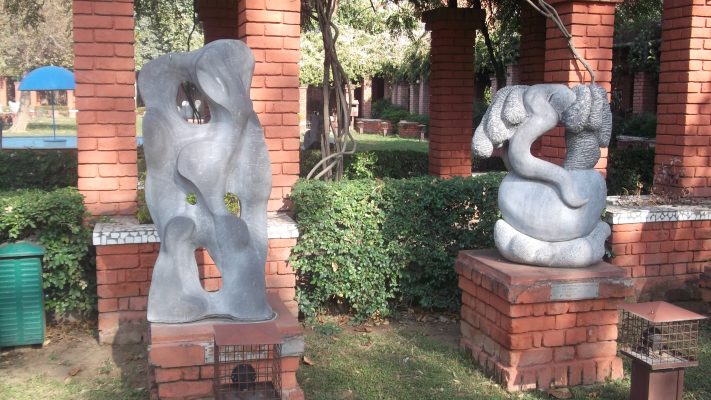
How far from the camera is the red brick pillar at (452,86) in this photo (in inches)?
381

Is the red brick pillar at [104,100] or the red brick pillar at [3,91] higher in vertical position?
the red brick pillar at [3,91]

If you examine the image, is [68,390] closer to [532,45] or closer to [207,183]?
[207,183]

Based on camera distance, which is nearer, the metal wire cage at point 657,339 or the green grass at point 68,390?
the metal wire cage at point 657,339

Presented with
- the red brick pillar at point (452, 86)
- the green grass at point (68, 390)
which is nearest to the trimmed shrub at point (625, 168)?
the red brick pillar at point (452, 86)

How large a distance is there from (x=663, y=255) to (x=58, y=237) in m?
5.38

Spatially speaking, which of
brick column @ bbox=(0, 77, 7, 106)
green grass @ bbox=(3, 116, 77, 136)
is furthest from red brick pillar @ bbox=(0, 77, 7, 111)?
green grass @ bbox=(3, 116, 77, 136)

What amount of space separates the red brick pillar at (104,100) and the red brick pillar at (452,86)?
484cm

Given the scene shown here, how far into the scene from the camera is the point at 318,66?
3153cm

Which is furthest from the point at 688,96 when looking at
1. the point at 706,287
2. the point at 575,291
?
the point at 575,291

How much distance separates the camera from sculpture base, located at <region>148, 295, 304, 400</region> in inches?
164

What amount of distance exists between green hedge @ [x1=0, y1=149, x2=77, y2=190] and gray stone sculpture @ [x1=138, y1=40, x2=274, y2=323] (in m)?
4.62

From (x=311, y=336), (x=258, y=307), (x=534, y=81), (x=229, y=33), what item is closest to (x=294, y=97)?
(x=311, y=336)

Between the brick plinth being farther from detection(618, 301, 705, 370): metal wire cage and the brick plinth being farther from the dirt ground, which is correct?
the dirt ground

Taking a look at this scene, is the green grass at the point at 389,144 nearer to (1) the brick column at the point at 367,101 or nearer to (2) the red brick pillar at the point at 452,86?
(1) the brick column at the point at 367,101
